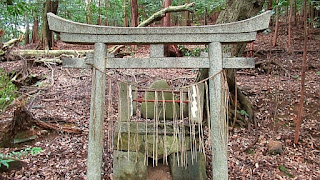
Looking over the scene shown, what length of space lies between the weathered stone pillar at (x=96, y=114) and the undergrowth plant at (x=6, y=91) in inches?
155

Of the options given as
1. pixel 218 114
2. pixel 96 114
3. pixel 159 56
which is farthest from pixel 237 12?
pixel 96 114

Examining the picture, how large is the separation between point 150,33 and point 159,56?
35cm

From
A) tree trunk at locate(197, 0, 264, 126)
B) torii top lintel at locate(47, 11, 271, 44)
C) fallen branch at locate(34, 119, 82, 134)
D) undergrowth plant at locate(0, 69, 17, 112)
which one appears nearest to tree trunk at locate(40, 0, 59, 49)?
undergrowth plant at locate(0, 69, 17, 112)

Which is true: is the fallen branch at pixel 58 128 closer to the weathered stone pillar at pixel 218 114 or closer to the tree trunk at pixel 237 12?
the tree trunk at pixel 237 12

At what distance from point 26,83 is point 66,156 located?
4579 mm

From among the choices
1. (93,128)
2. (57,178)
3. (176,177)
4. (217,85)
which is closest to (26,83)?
(57,178)

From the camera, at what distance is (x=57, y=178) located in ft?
12.3

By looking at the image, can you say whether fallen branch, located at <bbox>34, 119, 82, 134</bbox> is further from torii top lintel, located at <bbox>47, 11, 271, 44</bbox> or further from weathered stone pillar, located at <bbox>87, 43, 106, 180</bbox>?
torii top lintel, located at <bbox>47, 11, 271, 44</bbox>

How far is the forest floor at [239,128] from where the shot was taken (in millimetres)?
4066

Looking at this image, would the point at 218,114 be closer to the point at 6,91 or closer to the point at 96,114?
the point at 96,114

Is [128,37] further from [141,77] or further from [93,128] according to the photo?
[141,77]

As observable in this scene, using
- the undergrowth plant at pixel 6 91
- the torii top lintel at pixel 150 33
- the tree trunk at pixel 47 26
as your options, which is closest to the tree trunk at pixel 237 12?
the torii top lintel at pixel 150 33

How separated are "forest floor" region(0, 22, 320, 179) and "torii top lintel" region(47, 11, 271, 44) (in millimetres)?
654

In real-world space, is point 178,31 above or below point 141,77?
above
